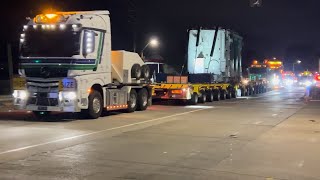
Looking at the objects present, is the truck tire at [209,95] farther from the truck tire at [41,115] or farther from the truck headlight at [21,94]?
the truck headlight at [21,94]

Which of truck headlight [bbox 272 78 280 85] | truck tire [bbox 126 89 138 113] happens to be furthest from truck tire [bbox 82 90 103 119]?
truck headlight [bbox 272 78 280 85]

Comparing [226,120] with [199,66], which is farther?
[199,66]

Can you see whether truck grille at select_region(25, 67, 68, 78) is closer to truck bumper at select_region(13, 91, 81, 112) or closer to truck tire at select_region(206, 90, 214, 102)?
truck bumper at select_region(13, 91, 81, 112)

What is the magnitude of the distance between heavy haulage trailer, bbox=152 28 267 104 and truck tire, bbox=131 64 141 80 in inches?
207

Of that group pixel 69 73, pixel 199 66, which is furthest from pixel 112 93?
pixel 199 66

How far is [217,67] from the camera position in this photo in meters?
33.7

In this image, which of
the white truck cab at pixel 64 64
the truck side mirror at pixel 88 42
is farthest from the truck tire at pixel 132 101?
the truck side mirror at pixel 88 42

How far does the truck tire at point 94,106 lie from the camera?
18.5 metres

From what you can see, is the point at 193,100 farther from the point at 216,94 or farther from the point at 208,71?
the point at 208,71

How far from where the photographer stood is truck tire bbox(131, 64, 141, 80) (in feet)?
72.6

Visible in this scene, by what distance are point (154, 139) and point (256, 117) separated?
25.8 ft

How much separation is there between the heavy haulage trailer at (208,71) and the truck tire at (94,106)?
349 inches

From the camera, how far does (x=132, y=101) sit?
Answer: 875 inches

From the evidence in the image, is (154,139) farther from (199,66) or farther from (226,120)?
(199,66)
